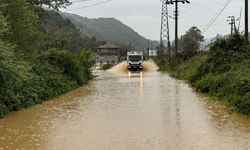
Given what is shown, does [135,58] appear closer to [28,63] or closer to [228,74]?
[28,63]

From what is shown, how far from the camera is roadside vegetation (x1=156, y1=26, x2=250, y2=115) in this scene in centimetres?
2100

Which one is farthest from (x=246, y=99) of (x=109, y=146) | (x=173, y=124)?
(x=109, y=146)

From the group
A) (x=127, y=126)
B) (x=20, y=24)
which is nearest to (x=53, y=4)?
(x=20, y=24)

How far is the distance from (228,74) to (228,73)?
1.48 ft

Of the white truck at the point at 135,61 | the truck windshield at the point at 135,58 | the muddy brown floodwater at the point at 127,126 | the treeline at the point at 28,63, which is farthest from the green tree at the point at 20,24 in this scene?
the truck windshield at the point at 135,58

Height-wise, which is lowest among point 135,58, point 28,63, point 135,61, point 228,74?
point 135,61

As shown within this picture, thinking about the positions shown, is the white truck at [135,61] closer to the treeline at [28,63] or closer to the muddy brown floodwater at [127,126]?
the treeline at [28,63]

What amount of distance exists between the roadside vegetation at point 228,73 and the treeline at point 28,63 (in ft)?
30.7

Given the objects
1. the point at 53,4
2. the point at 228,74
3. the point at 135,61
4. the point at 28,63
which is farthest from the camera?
the point at 135,61

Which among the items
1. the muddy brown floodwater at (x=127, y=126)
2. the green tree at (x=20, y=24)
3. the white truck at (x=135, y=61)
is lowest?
the muddy brown floodwater at (x=127, y=126)

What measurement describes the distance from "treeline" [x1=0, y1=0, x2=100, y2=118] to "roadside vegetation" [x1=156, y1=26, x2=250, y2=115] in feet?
30.7

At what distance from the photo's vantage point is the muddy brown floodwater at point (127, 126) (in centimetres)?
1324

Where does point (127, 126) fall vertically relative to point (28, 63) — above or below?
below

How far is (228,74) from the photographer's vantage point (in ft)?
89.7
